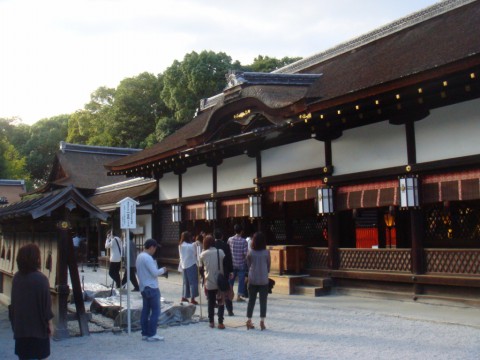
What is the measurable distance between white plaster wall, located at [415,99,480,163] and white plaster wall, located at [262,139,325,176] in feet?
9.97

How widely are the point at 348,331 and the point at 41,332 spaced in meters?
5.08

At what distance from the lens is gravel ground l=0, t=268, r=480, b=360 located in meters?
7.15

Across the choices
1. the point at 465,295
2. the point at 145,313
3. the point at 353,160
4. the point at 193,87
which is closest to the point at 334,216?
the point at 353,160

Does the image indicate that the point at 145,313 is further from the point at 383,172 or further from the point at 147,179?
the point at 147,179

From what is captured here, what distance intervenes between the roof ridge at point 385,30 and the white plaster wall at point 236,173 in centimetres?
444

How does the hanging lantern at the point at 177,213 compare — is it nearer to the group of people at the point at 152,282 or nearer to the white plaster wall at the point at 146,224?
the white plaster wall at the point at 146,224

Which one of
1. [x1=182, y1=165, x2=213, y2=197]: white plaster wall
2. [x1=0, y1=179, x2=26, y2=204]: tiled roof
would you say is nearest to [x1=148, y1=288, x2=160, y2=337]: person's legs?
[x1=182, y1=165, x2=213, y2=197]: white plaster wall

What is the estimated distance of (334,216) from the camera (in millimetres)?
13398

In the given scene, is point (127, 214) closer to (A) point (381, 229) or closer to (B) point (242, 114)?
(B) point (242, 114)

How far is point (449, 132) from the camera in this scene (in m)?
10.9

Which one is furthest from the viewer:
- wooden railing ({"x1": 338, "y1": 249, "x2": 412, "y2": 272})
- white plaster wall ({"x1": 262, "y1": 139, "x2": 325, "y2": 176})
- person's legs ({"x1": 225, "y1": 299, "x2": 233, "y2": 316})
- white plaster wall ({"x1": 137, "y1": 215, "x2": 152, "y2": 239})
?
white plaster wall ({"x1": 137, "y1": 215, "x2": 152, "y2": 239})

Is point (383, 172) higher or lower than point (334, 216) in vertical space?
higher

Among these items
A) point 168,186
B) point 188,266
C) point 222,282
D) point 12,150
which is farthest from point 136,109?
point 222,282

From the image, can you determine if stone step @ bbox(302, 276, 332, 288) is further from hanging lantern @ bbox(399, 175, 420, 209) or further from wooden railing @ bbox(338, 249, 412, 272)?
hanging lantern @ bbox(399, 175, 420, 209)
